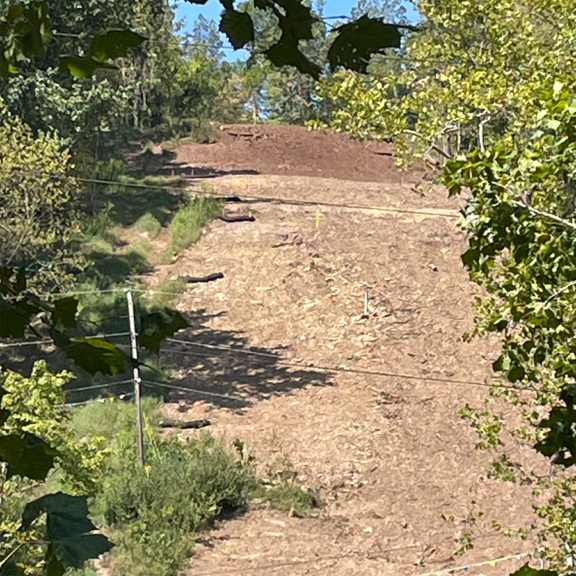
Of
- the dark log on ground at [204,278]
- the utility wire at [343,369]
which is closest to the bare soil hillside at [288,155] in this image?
the dark log on ground at [204,278]

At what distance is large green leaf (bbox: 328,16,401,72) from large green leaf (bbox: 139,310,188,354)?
0.53m

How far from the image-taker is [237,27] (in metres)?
1.25

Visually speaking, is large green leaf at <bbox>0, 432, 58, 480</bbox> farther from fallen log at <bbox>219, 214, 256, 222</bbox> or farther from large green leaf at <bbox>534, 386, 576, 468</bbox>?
fallen log at <bbox>219, 214, 256, 222</bbox>

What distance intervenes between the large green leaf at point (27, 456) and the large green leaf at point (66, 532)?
0.05m

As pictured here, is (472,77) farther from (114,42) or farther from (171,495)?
(114,42)

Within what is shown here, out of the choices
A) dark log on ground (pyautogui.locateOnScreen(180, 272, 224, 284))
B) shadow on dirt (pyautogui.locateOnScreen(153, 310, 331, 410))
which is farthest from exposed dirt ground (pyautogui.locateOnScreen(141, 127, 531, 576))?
dark log on ground (pyautogui.locateOnScreen(180, 272, 224, 284))

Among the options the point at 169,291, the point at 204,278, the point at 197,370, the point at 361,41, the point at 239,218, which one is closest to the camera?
the point at 361,41

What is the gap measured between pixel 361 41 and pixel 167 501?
11.5m

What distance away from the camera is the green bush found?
11109mm

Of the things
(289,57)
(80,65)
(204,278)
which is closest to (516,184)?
(289,57)

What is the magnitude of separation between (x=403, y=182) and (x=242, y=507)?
16.8 metres

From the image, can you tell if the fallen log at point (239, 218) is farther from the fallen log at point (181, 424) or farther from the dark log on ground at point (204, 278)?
the fallen log at point (181, 424)

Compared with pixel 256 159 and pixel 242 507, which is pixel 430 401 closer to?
pixel 242 507

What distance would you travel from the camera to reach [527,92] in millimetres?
7715
